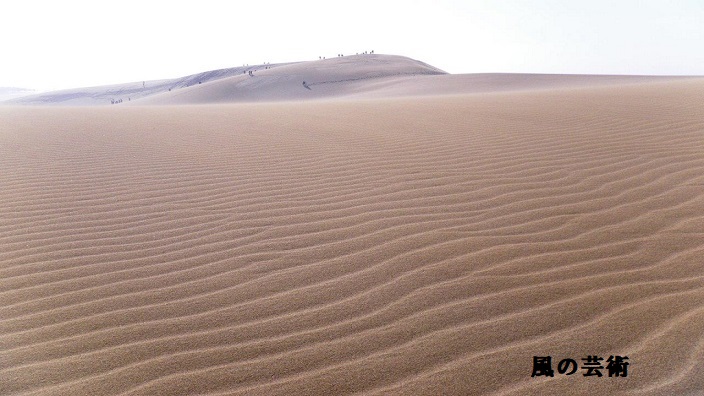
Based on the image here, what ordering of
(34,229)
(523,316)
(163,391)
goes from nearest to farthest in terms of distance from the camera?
(163,391) → (523,316) → (34,229)

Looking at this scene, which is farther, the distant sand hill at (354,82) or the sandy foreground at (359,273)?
the distant sand hill at (354,82)

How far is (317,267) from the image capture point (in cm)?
313

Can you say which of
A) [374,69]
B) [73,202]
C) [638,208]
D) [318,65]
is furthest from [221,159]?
[318,65]

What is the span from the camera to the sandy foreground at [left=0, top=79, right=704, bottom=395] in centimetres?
220

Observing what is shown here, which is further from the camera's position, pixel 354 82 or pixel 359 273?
pixel 354 82

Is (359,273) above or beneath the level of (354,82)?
beneath

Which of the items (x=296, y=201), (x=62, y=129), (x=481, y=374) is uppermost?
(x=62, y=129)

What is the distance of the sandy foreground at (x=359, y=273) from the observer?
2.20 metres

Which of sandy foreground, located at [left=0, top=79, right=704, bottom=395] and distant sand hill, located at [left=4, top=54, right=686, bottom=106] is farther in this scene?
distant sand hill, located at [left=4, top=54, right=686, bottom=106]

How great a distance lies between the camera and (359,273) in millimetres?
3039

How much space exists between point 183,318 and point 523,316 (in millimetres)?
1654

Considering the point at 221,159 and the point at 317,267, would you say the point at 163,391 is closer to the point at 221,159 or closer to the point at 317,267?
the point at 317,267

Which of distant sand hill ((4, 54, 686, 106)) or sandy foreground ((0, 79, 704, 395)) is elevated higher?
distant sand hill ((4, 54, 686, 106))

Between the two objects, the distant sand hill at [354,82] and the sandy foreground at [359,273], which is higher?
the distant sand hill at [354,82]
